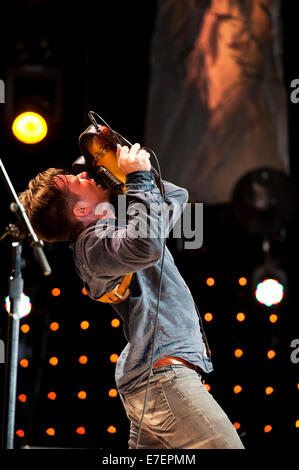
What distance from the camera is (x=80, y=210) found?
1950 millimetres

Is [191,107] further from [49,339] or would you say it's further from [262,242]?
[49,339]

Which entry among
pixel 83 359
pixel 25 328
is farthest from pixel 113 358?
pixel 25 328

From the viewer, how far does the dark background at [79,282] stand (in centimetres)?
295

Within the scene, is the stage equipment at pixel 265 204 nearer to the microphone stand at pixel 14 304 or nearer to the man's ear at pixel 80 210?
the man's ear at pixel 80 210

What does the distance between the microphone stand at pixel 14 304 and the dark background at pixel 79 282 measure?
3.70ft

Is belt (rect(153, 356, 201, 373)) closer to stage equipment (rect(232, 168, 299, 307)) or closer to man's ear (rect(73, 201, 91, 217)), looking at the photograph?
man's ear (rect(73, 201, 91, 217))

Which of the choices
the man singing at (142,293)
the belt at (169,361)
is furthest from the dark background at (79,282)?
the belt at (169,361)

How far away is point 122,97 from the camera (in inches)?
147

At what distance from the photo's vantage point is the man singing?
1.70 metres

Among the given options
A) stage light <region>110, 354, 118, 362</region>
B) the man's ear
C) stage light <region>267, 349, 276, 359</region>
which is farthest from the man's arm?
stage light <region>267, 349, 276, 359</region>

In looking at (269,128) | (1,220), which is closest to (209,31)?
(269,128)

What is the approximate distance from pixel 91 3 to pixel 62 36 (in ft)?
1.15

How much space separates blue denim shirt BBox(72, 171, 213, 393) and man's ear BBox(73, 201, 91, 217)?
0.16 ft

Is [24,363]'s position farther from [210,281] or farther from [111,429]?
[210,281]
